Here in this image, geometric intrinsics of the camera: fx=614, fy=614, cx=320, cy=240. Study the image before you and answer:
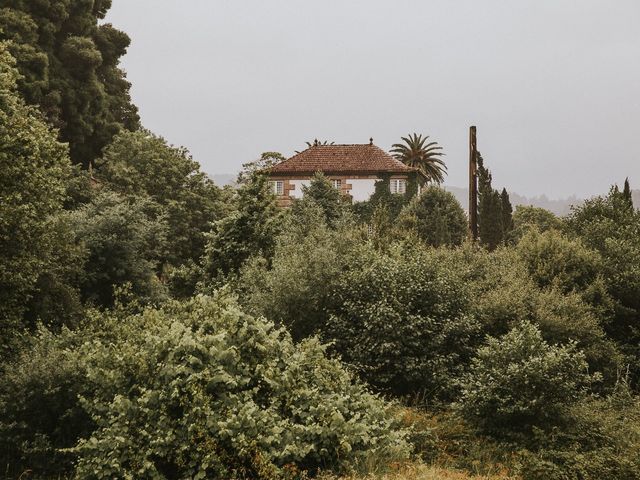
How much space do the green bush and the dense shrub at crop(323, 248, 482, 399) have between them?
5.62 m

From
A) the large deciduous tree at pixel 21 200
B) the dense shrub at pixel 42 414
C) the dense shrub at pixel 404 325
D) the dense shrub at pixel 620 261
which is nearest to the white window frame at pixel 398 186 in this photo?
the dense shrub at pixel 620 261

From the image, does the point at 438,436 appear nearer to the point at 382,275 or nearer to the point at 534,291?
the point at 382,275

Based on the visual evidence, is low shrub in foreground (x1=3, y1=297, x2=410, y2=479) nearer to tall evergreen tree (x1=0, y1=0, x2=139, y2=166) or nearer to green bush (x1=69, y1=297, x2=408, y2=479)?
green bush (x1=69, y1=297, x2=408, y2=479)

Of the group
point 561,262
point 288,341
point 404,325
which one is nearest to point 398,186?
point 561,262

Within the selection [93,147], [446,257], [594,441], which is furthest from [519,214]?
[594,441]

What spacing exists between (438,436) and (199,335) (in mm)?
7450

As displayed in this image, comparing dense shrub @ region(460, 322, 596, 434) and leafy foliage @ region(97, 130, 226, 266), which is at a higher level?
leafy foliage @ region(97, 130, 226, 266)

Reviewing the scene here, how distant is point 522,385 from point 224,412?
8287 mm

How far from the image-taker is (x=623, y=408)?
700 inches

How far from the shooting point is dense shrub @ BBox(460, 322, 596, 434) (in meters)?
15.1

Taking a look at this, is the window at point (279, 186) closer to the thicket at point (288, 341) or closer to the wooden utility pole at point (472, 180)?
the thicket at point (288, 341)

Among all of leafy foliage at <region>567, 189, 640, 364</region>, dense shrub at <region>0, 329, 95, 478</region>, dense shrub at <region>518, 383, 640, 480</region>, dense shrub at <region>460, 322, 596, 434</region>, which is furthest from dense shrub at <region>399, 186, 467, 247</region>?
dense shrub at <region>0, 329, 95, 478</region>

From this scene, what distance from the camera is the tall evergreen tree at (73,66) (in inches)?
1345

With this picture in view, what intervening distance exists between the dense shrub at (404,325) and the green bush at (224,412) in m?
5.62
